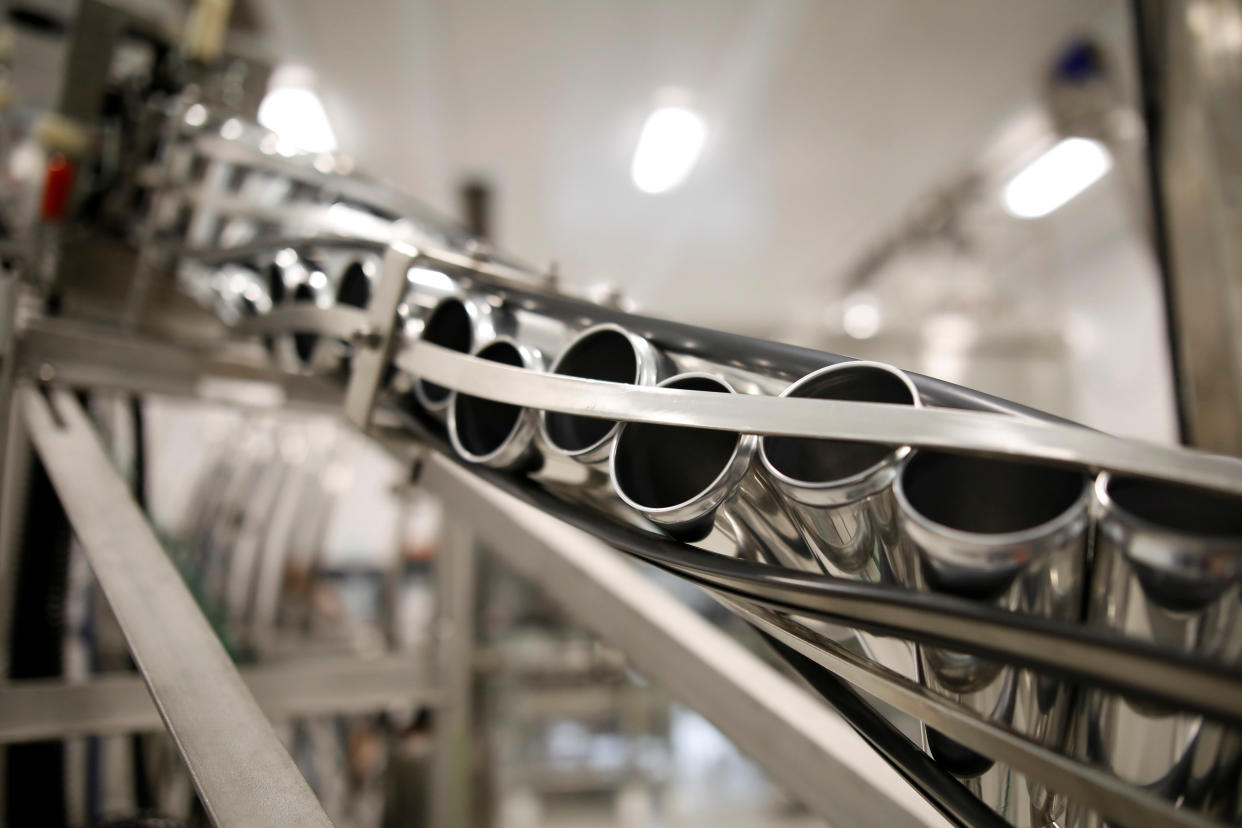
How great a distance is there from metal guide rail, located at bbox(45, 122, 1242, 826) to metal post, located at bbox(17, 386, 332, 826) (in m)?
0.19

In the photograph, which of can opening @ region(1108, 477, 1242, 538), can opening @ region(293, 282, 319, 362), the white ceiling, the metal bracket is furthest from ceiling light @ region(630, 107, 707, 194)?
can opening @ region(1108, 477, 1242, 538)

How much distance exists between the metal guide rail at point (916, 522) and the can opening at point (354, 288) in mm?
86

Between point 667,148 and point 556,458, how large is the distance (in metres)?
2.68

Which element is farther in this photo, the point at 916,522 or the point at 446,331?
the point at 446,331

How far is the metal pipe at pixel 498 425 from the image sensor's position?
392 mm

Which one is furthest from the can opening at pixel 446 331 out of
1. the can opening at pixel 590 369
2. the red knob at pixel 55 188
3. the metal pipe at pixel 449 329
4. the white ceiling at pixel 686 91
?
the white ceiling at pixel 686 91

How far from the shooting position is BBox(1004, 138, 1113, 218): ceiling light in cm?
262

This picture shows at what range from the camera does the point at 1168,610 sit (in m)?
0.22

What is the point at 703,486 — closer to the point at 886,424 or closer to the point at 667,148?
the point at 886,424

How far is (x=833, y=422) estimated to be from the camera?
27 cm

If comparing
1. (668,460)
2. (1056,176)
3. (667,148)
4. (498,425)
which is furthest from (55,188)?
(1056,176)

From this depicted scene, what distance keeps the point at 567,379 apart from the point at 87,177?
0.97 m

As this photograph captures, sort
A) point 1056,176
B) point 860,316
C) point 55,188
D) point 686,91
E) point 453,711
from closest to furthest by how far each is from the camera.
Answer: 1. point 55,188
2. point 453,711
3. point 686,91
4. point 1056,176
5. point 860,316

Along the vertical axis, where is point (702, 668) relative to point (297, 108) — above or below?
below
